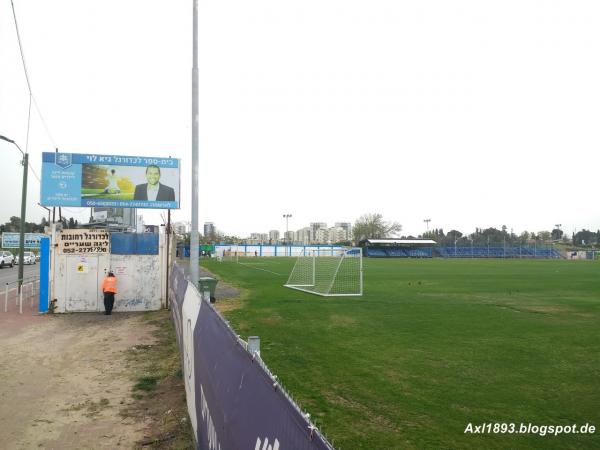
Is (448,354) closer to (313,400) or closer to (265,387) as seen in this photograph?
(313,400)

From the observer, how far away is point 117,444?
16.4 feet

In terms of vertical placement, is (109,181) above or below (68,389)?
above

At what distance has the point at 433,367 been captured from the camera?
7555 millimetres

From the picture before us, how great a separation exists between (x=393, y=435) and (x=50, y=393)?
16.7 feet

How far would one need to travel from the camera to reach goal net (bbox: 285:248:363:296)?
68.2ft

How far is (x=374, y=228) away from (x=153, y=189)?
102240 mm

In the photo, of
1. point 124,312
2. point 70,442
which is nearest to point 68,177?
point 124,312

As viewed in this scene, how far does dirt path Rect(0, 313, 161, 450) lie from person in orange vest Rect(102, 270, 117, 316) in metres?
2.39

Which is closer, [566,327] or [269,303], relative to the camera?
[566,327]

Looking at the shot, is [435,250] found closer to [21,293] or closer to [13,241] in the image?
[13,241]

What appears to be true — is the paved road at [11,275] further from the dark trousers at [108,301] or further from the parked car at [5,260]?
the dark trousers at [108,301]

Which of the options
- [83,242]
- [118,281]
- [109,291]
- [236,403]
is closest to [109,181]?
[83,242]

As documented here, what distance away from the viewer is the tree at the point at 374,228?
117688mm

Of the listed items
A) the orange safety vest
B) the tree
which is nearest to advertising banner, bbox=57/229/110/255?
the orange safety vest
